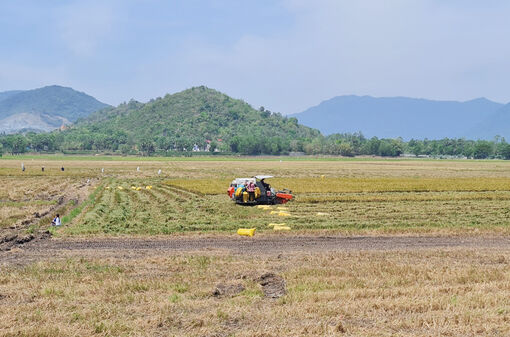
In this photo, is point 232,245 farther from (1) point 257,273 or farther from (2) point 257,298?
(2) point 257,298

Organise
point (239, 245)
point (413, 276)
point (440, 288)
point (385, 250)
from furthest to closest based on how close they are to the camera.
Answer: point (239, 245) < point (385, 250) < point (413, 276) < point (440, 288)

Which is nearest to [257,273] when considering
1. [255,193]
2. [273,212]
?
[273,212]

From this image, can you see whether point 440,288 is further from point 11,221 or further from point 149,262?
point 11,221

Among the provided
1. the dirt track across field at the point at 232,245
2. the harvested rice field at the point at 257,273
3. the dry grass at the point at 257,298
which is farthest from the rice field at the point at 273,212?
the dry grass at the point at 257,298

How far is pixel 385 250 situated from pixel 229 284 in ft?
28.7

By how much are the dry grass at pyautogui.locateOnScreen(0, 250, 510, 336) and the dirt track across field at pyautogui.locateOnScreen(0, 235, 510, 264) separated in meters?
2.06

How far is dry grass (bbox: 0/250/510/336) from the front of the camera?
1109 cm

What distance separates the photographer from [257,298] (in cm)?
1345

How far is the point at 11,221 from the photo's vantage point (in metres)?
30.7

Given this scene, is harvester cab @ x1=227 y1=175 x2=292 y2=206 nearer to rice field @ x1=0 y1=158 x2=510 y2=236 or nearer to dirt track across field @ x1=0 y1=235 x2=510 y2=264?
rice field @ x1=0 y1=158 x2=510 y2=236

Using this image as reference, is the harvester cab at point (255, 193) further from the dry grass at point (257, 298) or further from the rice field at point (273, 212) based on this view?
the dry grass at point (257, 298)

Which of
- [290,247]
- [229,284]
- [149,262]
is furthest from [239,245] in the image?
[229,284]

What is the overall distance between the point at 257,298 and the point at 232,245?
29.8 ft

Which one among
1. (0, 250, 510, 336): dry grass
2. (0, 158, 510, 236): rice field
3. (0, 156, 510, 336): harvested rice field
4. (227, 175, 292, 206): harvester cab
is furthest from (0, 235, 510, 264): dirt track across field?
(227, 175, 292, 206): harvester cab
